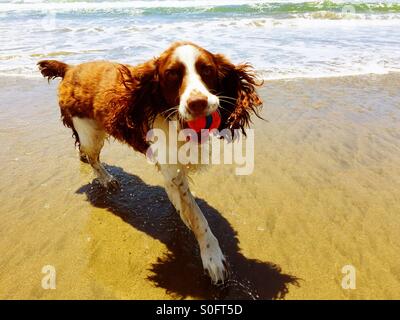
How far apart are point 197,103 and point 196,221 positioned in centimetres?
102

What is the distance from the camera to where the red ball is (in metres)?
2.77

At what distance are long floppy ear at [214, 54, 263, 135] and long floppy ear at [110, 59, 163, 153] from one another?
0.49 metres

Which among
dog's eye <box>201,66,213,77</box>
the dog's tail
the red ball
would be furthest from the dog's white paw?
the dog's tail

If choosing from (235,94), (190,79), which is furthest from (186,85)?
(235,94)

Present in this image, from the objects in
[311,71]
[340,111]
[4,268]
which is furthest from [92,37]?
[4,268]

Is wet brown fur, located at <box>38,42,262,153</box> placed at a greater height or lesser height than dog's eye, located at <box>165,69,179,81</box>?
lesser

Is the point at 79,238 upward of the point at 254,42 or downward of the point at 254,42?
downward

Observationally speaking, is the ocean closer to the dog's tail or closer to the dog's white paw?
the dog's tail

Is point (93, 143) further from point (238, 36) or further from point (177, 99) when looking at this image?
point (238, 36)

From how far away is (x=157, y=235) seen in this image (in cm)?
332

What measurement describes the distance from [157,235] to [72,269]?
0.74 meters

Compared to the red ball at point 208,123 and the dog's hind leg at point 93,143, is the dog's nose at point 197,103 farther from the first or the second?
the dog's hind leg at point 93,143

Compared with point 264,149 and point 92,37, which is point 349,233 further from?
point 92,37

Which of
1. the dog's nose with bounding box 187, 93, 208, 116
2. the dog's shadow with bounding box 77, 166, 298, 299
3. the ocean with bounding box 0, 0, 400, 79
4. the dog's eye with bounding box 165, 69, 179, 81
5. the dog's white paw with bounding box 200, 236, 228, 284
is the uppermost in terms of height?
the dog's eye with bounding box 165, 69, 179, 81
